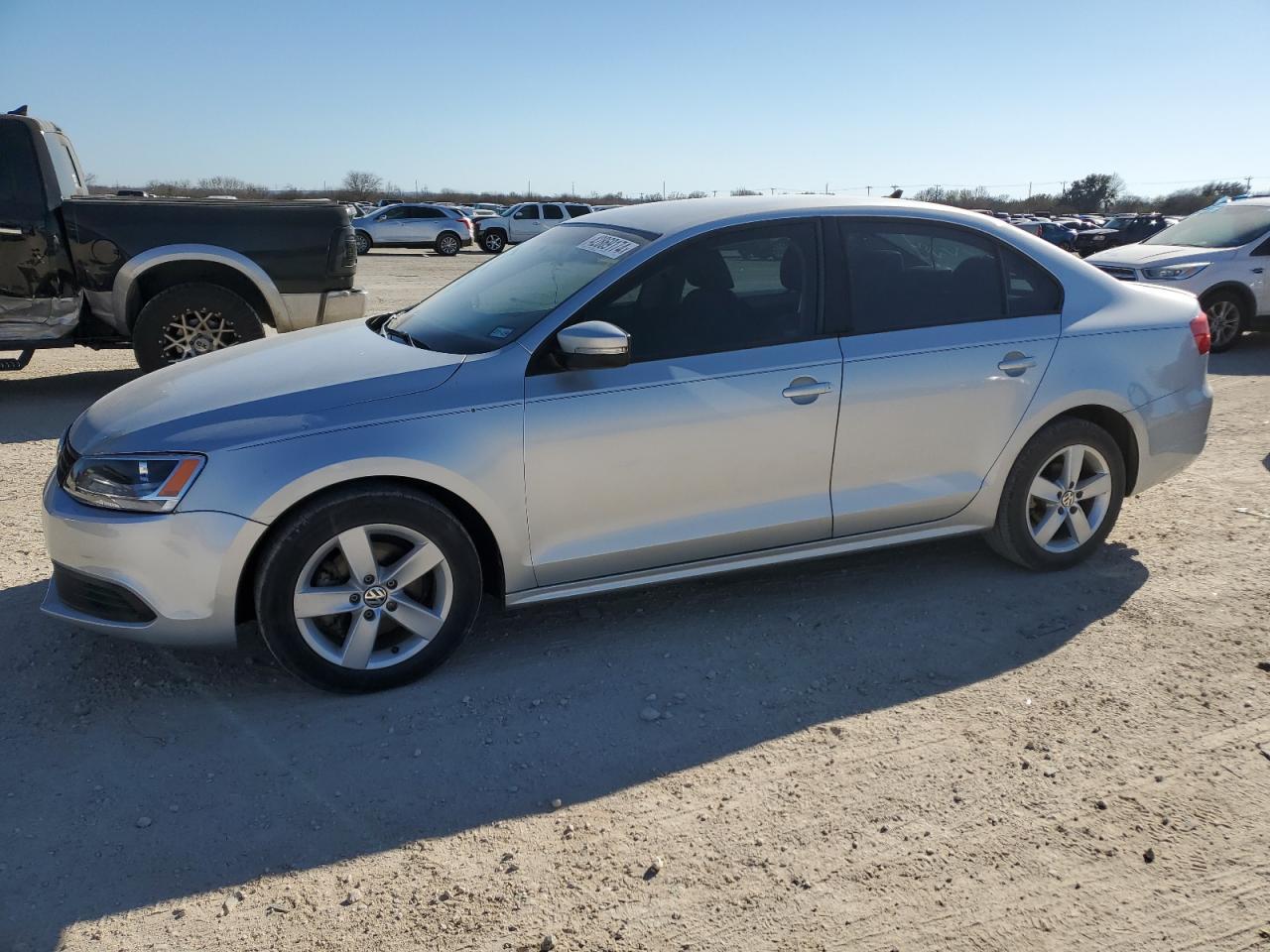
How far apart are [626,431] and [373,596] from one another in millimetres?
1097

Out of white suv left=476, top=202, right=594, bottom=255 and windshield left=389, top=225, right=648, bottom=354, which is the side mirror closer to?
windshield left=389, top=225, right=648, bottom=354

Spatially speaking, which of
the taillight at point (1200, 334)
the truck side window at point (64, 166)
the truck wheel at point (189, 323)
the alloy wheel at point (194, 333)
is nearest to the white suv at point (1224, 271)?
the taillight at point (1200, 334)

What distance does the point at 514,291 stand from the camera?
4.28m

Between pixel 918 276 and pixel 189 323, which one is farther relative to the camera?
pixel 189 323

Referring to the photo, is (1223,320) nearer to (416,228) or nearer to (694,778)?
(694,778)

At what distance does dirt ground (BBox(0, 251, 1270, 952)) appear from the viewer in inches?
102

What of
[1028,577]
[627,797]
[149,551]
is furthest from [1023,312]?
[149,551]

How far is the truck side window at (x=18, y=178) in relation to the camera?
25.4 ft

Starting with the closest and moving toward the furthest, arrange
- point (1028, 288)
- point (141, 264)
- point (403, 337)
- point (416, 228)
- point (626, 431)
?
point (626, 431)
point (403, 337)
point (1028, 288)
point (141, 264)
point (416, 228)

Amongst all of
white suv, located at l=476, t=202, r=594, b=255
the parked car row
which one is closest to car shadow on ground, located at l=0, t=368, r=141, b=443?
the parked car row

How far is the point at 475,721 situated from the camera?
348 cm

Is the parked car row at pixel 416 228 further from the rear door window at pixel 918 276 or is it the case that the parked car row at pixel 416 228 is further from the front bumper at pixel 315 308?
the rear door window at pixel 918 276

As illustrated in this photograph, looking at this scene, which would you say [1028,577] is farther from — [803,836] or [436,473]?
[436,473]

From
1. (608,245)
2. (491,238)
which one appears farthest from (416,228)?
(608,245)
